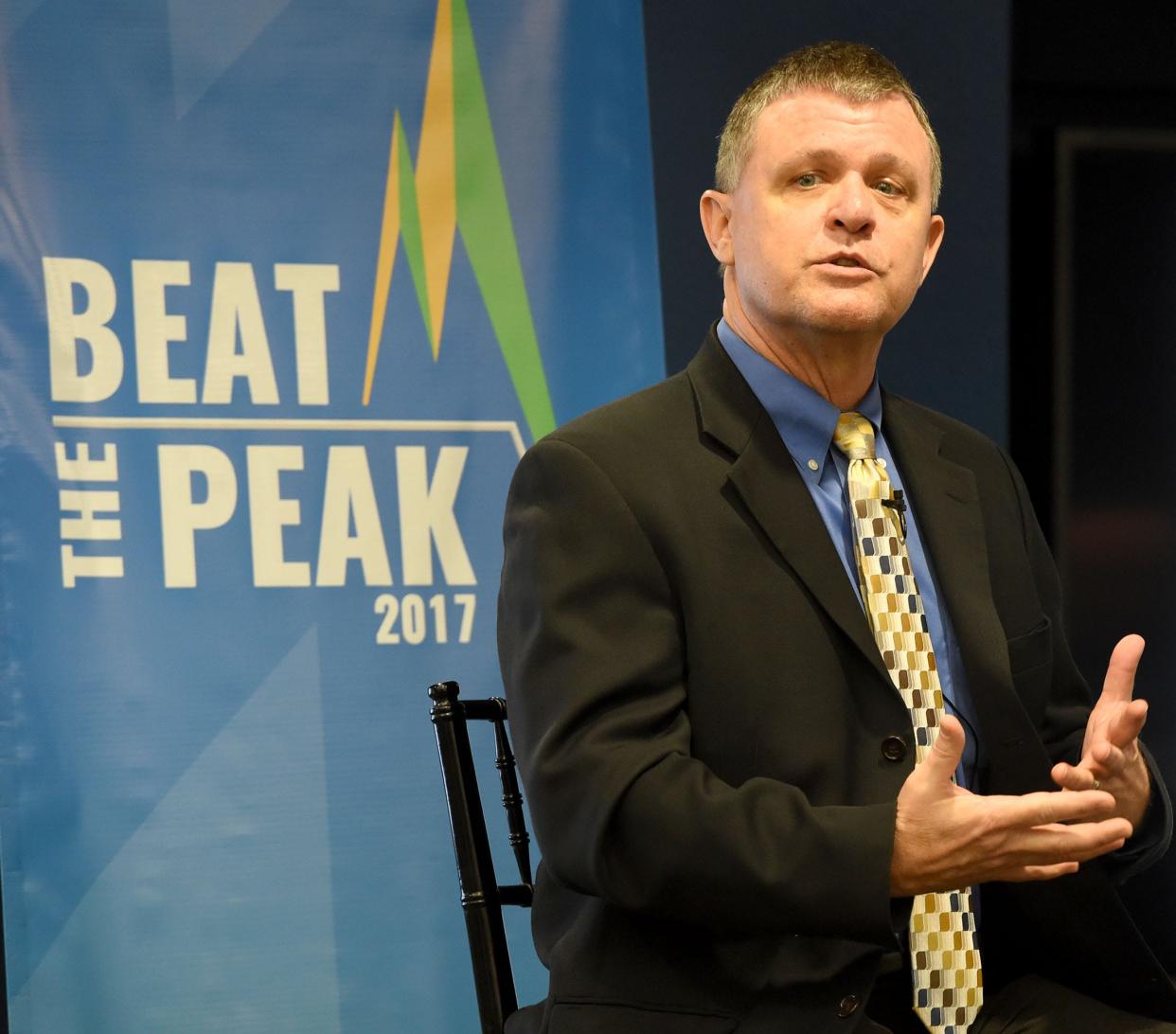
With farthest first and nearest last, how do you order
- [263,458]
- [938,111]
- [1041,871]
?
[938,111] < [263,458] < [1041,871]

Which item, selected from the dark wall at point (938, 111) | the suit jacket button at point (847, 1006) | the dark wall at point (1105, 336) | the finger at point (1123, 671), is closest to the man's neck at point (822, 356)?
the finger at point (1123, 671)

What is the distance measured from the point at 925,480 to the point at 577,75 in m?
1.46

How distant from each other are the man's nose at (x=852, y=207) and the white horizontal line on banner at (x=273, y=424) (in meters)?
1.24

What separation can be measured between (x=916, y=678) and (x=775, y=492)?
0.82ft

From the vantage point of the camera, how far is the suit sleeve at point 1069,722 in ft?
5.93

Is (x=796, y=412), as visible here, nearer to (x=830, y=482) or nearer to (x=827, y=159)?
(x=830, y=482)

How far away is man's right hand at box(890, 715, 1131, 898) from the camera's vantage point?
1.43m

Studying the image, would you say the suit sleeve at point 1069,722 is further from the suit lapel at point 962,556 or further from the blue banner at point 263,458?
the blue banner at point 263,458

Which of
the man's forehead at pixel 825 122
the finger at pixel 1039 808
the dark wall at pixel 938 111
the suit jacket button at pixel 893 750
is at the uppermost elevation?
the dark wall at pixel 938 111

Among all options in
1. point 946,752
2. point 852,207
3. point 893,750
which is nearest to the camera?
point 946,752

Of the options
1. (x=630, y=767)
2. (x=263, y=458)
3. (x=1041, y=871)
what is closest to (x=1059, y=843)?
(x=1041, y=871)

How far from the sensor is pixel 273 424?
278 cm

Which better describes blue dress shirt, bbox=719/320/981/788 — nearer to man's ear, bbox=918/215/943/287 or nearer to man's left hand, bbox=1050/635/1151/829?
man's left hand, bbox=1050/635/1151/829

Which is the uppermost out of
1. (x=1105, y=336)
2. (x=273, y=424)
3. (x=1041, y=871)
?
(x=1105, y=336)
